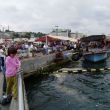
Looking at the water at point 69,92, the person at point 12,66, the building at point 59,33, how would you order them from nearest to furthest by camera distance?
the person at point 12,66 < the water at point 69,92 < the building at point 59,33

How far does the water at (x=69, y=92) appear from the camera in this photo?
1628cm

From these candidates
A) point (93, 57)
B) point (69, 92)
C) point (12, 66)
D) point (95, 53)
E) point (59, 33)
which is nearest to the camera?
point (12, 66)

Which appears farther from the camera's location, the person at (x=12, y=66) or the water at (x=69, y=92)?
the water at (x=69, y=92)

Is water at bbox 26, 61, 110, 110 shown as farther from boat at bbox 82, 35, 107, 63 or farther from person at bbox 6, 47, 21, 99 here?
boat at bbox 82, 35, 107, 63

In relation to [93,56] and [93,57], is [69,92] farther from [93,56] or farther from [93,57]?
[93,56]

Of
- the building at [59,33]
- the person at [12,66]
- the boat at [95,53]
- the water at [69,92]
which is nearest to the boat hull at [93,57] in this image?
the boat at [95,53]

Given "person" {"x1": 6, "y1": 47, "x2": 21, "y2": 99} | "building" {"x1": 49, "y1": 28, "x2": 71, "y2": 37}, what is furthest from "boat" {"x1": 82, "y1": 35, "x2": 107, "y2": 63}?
"building" {"x1": 49, "y1": 28, "x2": 71, "y2": 37}

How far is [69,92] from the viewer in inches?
788

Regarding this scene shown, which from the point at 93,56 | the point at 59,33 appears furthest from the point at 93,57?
the point at 59,33

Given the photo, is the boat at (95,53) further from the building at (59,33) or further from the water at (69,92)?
the building at (59,33)

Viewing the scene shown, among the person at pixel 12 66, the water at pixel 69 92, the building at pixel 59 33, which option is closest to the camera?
the person at pixel 12 66

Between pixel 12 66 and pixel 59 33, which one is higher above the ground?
pixel 59 33

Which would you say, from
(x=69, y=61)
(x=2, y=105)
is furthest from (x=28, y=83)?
(x=69, y=61)

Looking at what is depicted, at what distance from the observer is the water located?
53.4ft
